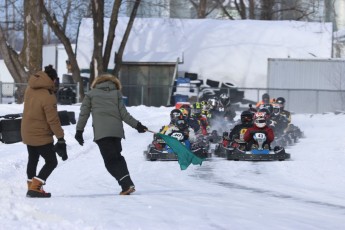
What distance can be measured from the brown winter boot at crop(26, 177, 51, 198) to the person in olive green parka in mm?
805

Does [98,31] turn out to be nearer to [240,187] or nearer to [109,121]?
[240,187]

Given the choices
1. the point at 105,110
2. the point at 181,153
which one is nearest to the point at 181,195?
the point at 105,110

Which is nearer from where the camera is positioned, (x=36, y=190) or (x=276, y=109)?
(x=36, y=190)

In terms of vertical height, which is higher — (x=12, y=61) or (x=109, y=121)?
(x=12, y=61)

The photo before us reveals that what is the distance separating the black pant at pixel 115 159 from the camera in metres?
11.5

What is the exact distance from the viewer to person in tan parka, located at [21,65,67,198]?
36.7 feet

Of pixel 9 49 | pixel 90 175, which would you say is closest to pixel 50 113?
pixel 90 175

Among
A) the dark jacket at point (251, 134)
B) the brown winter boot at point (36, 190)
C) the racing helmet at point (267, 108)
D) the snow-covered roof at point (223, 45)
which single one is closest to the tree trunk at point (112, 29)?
the snow-covered roof at point (223, 45)

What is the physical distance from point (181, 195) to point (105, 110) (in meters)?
1.63

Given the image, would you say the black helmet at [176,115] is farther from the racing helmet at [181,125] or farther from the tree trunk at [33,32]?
the tree trunk at [33,32]

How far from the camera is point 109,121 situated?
11492 mm

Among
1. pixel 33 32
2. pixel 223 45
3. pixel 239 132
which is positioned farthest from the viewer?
pixel 223 45

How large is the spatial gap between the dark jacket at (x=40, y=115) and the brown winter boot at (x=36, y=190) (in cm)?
51

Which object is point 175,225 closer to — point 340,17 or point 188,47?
point 188,47
